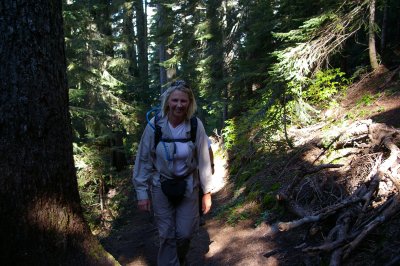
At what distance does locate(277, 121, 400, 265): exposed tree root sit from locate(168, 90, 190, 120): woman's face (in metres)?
1.94

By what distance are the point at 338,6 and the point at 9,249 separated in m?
9.30

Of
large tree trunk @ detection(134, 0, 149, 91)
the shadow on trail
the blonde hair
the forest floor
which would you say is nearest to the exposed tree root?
the forest floor

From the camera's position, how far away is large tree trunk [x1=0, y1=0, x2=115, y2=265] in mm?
2701

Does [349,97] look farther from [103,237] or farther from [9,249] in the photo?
[9,249]

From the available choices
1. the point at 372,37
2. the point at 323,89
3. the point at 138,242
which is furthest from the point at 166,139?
the point at 372,37

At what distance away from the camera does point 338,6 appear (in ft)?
29.9

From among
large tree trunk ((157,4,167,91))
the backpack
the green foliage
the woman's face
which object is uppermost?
large tree trunk ((157,4,167,91))

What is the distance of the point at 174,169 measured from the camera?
4.14m

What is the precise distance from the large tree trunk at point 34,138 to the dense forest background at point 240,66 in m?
6.10

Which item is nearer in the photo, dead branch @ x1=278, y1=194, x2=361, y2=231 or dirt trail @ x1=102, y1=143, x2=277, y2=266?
dead branch @ x1=278, y1=194, x2=361, y2=231

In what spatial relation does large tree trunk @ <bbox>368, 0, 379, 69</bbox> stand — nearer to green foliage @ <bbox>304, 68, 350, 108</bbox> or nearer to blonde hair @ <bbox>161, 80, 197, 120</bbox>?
green foliage @ <bbox>304, 68, 350, 108</bbox>

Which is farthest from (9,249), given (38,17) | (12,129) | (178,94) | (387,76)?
(387,76)

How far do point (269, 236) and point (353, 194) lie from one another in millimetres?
1680

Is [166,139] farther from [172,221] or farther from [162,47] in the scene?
[162,47]
